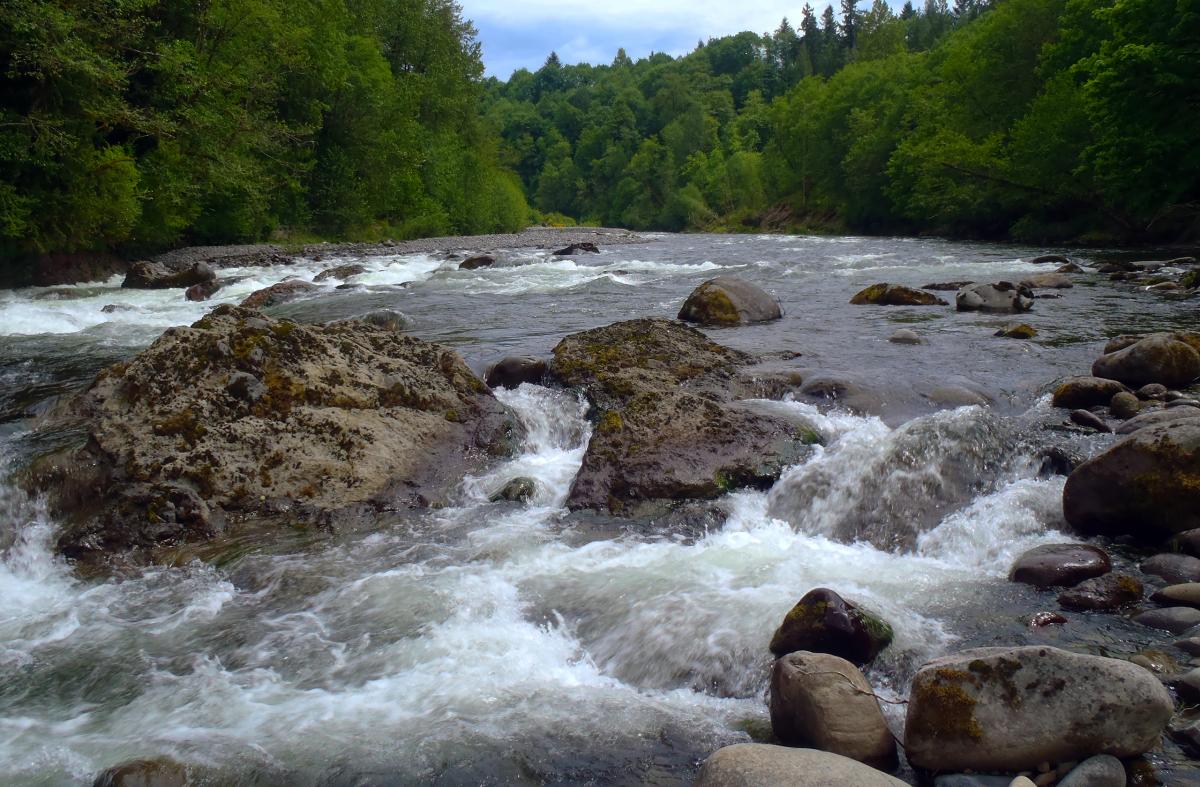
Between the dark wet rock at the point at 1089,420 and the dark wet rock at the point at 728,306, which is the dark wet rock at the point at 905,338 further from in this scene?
Answer: the dark wet rock at the point at 1089,420

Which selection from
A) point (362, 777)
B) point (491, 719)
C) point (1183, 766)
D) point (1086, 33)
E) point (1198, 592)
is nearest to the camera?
point (1183, 766)

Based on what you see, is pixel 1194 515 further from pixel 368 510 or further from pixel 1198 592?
pixel 368 510

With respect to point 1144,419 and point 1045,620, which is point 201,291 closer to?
point 1144,419

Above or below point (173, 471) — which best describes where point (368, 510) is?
below

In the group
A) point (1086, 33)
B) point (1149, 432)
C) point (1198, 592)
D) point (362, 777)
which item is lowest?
point (362, 777)

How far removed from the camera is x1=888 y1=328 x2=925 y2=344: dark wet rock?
38.4 ft

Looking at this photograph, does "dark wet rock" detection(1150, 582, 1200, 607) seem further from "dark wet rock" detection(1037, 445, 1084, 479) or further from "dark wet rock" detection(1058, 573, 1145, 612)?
"dark wet rock" detection(1037, 445, 1084, 479)

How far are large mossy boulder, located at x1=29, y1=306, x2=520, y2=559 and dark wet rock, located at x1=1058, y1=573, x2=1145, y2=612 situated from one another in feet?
15.4

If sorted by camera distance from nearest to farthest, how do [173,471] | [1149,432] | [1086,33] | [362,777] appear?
1. [362,777]
2. [1149,432]
3. [173,471]
4. [1086,33]

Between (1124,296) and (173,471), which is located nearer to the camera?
(173,471)

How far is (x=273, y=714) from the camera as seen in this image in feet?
14.0

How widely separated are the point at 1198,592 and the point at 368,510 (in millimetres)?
5591

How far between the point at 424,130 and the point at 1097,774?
5001 cm

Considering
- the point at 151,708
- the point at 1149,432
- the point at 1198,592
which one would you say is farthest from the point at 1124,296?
the point at 151,708
